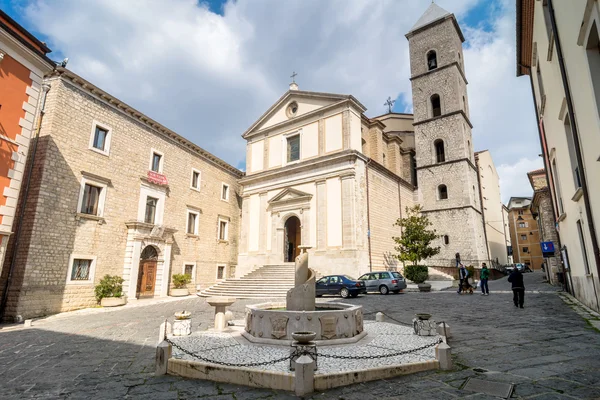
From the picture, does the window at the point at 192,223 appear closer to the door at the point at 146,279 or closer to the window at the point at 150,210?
the window at the point at 150,210

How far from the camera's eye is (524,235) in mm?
58031

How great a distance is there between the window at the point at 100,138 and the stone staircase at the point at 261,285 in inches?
382

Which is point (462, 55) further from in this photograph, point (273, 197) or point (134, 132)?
point (134, 132)

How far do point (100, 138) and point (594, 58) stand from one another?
1889 centimetres

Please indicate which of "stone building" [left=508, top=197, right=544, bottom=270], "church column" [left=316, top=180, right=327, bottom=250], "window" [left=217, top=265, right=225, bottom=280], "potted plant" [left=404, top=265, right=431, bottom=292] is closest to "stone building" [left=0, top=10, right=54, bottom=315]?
"window" [left=217, top=265, right=225, bottom=280]

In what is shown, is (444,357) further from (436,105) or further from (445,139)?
(436,105)

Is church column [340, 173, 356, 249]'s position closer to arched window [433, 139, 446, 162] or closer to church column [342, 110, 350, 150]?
church column [342, 110, 350, 150]

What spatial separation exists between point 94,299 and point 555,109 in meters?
19.5

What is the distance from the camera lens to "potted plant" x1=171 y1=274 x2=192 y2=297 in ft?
63.2

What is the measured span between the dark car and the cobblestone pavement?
6246 mm

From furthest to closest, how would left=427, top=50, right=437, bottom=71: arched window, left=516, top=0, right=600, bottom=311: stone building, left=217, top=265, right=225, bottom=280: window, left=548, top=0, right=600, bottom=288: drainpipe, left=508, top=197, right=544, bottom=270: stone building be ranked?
1. left=508, top=197, right=544, bottom=270: stone building
2. left=427, top=50, right=437, bottom=71: arched window
3. left=217, top=265, right=225, bottom=280: window
4. left=548, top=0, right=600, bottom=288: drainpipe
5. left=516, top=0, right=600, bottom=311: stone building

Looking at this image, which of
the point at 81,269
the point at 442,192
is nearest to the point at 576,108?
the point at 81,269

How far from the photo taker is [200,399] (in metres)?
4.15

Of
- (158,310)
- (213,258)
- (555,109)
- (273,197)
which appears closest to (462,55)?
(273,197)
